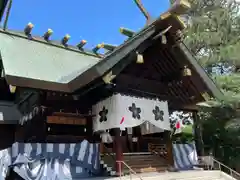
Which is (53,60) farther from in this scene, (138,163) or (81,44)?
(138,163)

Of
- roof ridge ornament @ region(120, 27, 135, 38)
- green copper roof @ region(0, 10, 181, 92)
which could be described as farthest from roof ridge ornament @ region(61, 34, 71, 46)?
roof ridge ornament @ region(120, 27, 135, 38)

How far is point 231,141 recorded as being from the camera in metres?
12.9

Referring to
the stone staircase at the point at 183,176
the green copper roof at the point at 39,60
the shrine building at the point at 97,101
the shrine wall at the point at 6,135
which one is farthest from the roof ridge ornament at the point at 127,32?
the shrine wall at the point at 6,135

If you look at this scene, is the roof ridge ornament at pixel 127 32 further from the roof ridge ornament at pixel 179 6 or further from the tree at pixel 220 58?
the tree at pixel 220 58

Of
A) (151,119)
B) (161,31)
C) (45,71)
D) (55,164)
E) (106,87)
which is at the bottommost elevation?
(55,164)

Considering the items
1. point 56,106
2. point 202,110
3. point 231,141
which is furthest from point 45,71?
point 231,141

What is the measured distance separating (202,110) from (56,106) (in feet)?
24.6

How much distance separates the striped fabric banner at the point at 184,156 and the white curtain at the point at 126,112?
68.7 inches

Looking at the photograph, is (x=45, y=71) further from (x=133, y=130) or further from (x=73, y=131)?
(x=133, y=130)

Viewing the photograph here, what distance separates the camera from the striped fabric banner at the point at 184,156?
9.41m

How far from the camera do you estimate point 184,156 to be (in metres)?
9.67

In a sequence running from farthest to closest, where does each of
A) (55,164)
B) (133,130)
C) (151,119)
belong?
1. (133,130)
2. (151,119)
3. (55,164)

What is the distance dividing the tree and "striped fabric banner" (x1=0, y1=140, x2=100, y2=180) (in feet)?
21.9

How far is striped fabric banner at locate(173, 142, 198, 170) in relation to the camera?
9.41 m
